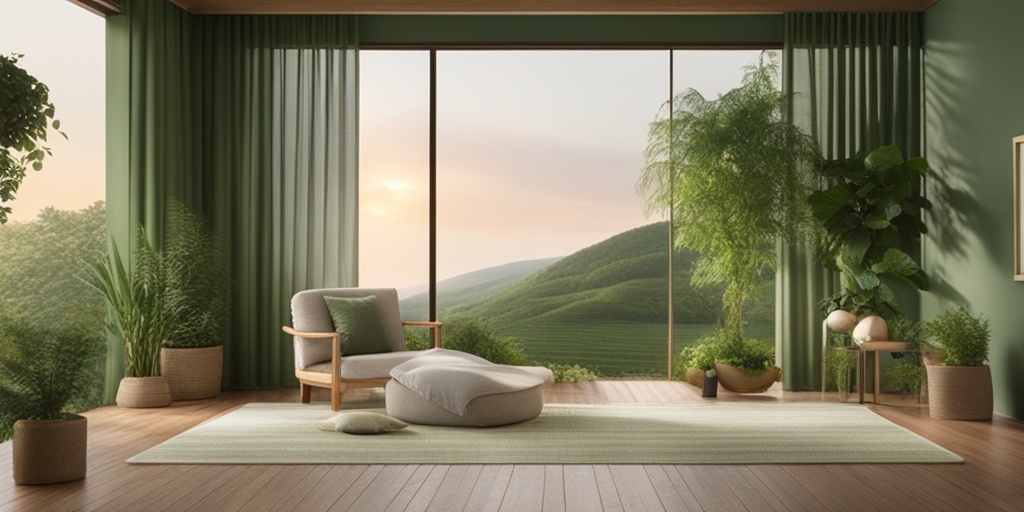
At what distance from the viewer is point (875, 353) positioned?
26.2ft

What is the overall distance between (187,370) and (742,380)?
4.29 meters

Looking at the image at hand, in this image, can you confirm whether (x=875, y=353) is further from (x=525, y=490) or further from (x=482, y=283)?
(x=482, y=283)

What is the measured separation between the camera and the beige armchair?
731cm

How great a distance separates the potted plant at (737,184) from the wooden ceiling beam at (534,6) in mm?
645

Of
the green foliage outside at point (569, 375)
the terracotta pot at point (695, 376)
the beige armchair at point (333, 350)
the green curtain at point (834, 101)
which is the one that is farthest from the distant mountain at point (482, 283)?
the beige armchair at point (333, 350)

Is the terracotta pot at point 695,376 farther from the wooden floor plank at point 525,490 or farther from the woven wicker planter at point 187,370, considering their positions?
the woven wicker planter at point 187,370

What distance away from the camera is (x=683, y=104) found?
8.64 metres

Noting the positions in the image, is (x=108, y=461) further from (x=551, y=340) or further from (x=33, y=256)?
(x=551, y=340)

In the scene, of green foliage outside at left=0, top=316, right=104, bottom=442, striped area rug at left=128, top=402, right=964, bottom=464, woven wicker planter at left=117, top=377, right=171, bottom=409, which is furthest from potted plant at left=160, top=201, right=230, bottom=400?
green foliage outside at left=0, top=316, right=104, bottom=442

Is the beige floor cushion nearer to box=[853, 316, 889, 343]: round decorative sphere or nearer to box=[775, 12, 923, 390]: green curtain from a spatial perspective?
box=[853, 316, 889, 343]: round decorative sphere

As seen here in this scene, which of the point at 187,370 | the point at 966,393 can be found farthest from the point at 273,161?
the point at 966,393

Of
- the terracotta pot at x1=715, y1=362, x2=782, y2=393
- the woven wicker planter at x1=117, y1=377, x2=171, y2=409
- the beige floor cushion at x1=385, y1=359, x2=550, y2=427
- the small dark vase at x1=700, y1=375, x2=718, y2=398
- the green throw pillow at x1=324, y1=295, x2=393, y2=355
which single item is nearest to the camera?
the beige floor cushion at x1=385, y1=359, x2=550, y2=427

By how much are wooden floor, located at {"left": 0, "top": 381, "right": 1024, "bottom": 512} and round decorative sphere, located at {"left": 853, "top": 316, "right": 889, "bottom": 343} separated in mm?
1865

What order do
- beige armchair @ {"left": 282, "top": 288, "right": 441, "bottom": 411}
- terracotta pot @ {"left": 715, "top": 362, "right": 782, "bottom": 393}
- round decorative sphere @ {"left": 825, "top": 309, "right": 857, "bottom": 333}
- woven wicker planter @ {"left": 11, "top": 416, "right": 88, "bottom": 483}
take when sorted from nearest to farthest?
woven wicker planter @ {"left": 11, "top": 416, "right": 88, "bottom": 483}, beige armchair @ {"left": 282, "top": 288, "right": 441, "bottom": 411}, round decorative sphere @ {"left": 825, "top": 309, "right": 857, "bottom": 333}, terracotta pot @ {"left": 715, "top": 362, "right": 782, "bottom": 393}
